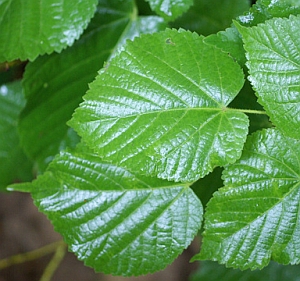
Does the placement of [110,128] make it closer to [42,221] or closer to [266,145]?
[266,145]

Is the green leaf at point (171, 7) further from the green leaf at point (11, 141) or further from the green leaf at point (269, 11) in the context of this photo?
the green leaf at point (11, 141)

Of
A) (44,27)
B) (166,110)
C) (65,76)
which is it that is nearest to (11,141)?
(65,76)

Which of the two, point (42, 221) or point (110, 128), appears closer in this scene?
point (110, 128)

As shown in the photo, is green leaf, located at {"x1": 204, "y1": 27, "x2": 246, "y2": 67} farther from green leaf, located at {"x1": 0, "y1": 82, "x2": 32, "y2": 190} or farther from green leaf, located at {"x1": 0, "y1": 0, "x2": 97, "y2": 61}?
green leaf, located at {"x1": 0, "y1": 82, "x2": 32, "y2": 190}

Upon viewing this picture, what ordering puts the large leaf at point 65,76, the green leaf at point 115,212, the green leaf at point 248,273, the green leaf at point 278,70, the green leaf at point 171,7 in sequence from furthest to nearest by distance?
the green leaf at point 248,273, the large leaf at point 65,76, the green leaf at point 171,7, the green leaf at point 115,212, the green leaf at point 278,70

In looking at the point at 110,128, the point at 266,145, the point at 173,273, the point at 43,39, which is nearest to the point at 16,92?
the point at 43,39

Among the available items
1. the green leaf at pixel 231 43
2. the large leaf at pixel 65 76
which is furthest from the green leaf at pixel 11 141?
the green leaf at pixel 231 43
